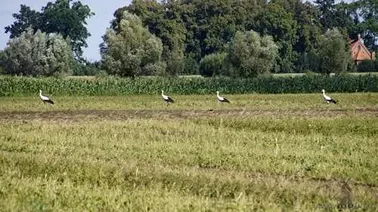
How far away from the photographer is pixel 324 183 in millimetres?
12852

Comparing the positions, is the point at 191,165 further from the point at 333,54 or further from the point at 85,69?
the point at 85,69

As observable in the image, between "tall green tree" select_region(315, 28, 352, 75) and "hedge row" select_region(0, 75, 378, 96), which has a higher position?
"tall green tree" select_region(315, 28, 352, 75)

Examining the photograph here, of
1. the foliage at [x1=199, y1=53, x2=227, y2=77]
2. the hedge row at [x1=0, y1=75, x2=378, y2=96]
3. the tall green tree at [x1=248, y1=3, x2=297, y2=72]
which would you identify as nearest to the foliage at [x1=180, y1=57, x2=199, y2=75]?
the foliage at [x1=199, y1=53, x2=227, y2=77]

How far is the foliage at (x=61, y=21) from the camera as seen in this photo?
358 feet

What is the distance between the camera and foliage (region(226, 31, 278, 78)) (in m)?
70.4

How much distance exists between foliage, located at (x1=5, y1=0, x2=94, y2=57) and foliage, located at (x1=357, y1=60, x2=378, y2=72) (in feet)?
164

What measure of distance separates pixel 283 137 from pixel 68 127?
8.59 m

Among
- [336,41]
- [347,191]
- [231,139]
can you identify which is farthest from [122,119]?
[336,41]

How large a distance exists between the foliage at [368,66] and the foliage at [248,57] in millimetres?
26686

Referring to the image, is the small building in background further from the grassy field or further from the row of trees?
the grassy field

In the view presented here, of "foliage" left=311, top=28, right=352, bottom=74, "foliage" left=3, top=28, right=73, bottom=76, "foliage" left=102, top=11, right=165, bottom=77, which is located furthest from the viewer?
"foliage" left=3, top=28, right=73, bottom=76

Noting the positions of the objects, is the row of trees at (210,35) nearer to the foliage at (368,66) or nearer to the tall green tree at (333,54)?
the tall green tree at (333,54)

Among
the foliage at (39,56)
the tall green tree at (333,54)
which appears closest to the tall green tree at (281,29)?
the tall green tree at (333,54)

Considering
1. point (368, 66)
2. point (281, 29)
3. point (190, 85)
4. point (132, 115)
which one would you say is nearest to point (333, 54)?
point (190, 85)
